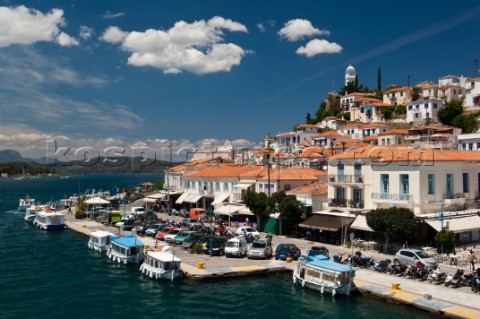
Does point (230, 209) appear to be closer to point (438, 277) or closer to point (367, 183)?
Result: point (367, 183)

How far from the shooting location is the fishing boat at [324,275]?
26484mm

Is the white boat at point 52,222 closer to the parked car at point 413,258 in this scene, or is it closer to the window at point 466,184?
the parked car at point 413,258

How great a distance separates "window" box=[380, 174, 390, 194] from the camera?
37.4m

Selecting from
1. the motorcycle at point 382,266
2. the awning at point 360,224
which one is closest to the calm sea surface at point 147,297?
the motorcycle at point 382,266

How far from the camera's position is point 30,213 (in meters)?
71.1

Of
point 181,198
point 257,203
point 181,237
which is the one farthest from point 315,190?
point 181,198

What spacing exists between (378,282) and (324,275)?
3285 mm

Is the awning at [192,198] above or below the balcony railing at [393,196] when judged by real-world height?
below

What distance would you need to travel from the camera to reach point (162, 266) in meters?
30.8

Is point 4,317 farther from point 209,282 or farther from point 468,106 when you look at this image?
point 468,106

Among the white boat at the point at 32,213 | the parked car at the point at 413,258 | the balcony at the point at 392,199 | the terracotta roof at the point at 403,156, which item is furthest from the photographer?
the white boat at the point at 32,213

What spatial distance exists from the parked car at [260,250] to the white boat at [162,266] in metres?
6.02

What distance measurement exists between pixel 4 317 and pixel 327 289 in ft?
60.7

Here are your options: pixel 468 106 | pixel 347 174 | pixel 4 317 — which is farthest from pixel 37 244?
pixel 468 106
